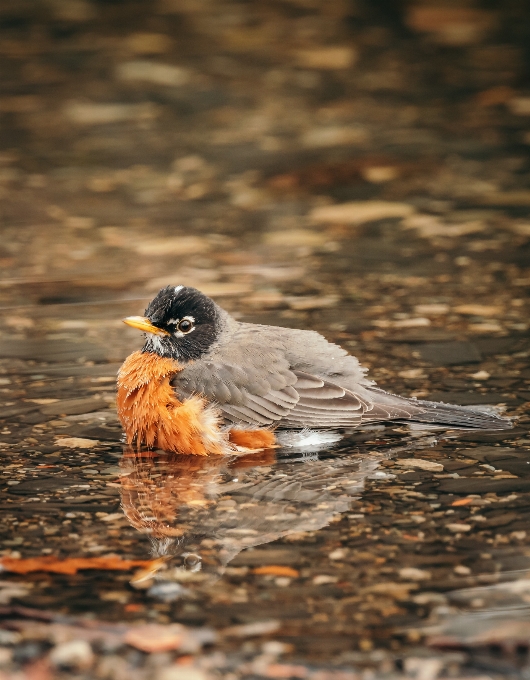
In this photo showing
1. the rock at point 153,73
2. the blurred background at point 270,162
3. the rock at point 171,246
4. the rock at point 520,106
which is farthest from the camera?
the rock at point 153,73

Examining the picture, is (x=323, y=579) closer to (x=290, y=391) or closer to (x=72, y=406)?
(x=290, y=391)

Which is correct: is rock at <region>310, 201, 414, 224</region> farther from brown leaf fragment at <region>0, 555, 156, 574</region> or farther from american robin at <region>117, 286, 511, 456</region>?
brown leaf fragment at <region>0, 555, 156, 574</region>

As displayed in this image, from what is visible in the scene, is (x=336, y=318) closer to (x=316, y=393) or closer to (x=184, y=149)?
(x=316, y=393)

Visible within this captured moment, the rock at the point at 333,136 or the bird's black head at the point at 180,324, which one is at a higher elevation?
the rock at the point at 333,136

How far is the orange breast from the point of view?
4.78m

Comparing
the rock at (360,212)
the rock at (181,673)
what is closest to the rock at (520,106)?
the rock at (360,212)

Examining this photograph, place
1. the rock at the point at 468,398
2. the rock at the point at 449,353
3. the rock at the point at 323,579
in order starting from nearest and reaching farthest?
the rock at the point at 323,579, the rock at the point at 468,398, the rock at the point at 449,353

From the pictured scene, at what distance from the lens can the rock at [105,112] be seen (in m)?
11.4

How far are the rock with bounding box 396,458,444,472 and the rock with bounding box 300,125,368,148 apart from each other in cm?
617

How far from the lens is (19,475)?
459cm

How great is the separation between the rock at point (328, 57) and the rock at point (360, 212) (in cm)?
443

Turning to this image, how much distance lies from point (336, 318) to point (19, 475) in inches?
98.2

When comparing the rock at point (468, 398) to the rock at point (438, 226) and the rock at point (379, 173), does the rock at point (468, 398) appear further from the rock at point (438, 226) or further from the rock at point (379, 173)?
the rock at point (379, 173)

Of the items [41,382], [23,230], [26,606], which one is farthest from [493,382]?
[23,230]
